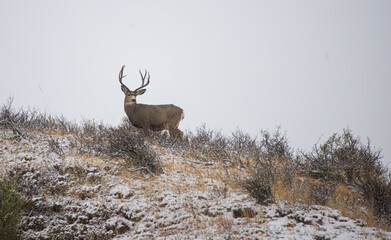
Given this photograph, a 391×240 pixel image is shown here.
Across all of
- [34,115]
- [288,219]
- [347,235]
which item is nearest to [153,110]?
[34,115]

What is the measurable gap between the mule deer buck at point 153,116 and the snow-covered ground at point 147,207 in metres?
3.41

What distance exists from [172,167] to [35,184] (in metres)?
2.66

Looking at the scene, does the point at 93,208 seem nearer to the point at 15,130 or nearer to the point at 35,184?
the point at 35,184

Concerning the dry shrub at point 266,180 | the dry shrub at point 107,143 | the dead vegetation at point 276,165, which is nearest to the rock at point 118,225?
the dead vegetation at point 276,165

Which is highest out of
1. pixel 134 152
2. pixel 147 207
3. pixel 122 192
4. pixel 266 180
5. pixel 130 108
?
pixel 130 108

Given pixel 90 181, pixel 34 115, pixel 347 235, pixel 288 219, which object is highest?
pixel 34 115

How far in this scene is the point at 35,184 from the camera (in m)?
4.72

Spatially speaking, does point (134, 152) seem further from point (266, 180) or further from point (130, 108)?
point (130, 108)

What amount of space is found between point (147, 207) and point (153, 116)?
547 cm

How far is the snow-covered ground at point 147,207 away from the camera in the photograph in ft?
11.3

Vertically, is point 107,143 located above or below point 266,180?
above

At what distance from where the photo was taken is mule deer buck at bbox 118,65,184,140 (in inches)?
359

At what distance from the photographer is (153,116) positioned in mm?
9414

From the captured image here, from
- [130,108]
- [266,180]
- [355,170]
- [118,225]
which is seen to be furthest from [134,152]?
[355,170]
